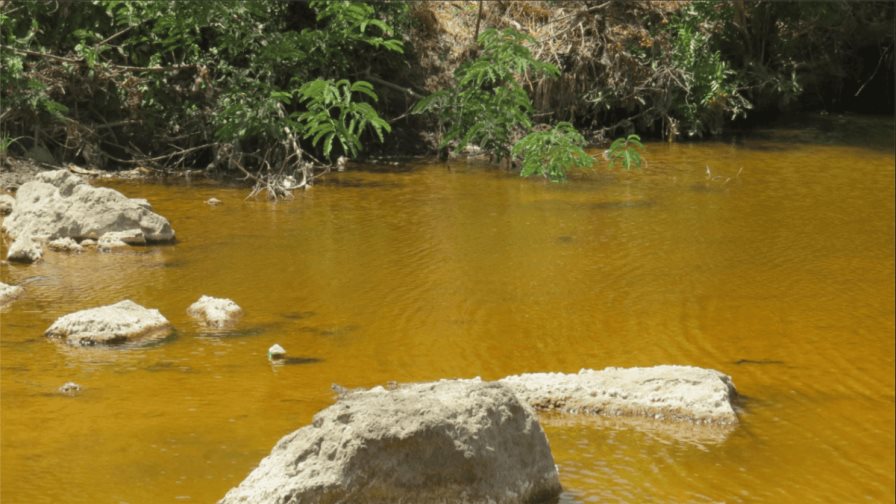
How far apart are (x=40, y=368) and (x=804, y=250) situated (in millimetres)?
5926

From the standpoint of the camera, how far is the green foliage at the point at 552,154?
467 inches

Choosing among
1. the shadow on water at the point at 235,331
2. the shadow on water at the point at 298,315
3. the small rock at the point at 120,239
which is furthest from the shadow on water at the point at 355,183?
the shadow on water at the point at 235,331

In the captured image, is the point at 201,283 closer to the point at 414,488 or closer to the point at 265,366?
the point at 265,366

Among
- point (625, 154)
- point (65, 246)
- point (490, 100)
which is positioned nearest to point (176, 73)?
point (490, 100)

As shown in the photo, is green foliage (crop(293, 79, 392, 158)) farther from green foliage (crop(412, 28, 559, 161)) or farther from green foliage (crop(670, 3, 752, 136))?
green foliage (crop(670, 3, 752, 136))

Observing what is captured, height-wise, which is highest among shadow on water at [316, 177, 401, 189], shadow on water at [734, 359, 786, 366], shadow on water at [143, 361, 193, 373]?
shadow on water at [316, 177, 401, 189]

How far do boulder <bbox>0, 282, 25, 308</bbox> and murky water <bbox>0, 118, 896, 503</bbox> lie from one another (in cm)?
7

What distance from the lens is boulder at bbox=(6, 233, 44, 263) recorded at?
8.87 metres

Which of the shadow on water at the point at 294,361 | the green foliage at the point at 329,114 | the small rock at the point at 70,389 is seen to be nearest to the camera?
the small rock at the point at 70,389

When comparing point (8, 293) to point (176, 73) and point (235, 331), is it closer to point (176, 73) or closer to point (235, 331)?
point (235, 331)

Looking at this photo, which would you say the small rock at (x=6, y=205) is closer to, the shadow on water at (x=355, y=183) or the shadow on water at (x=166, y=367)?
the shadow on water at (x=355, y=183)

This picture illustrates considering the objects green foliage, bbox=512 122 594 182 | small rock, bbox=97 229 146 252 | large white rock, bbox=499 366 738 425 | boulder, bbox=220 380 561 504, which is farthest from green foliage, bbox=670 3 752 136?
boulder, bbox=220 380 561 504

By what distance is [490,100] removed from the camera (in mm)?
12898

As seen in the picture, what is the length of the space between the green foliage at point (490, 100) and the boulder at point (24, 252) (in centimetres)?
503
